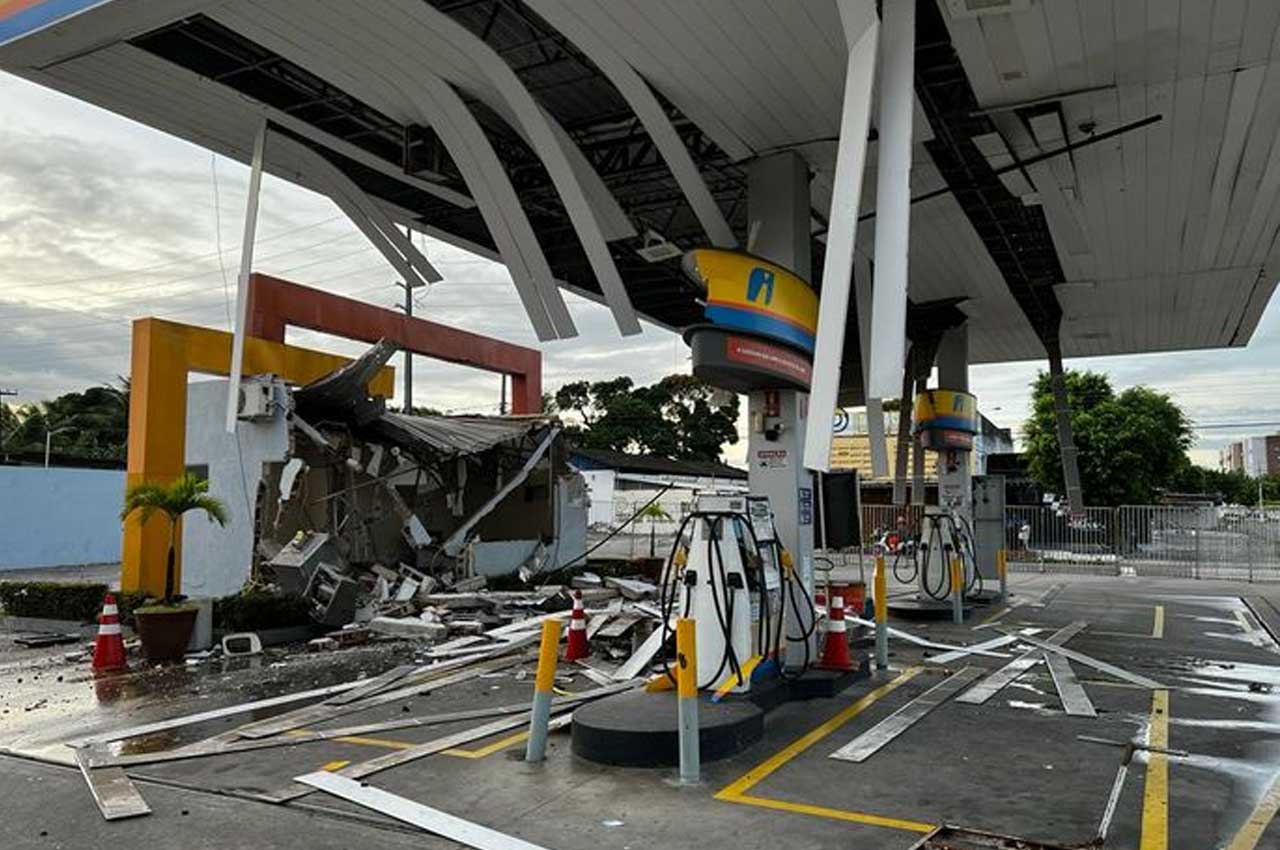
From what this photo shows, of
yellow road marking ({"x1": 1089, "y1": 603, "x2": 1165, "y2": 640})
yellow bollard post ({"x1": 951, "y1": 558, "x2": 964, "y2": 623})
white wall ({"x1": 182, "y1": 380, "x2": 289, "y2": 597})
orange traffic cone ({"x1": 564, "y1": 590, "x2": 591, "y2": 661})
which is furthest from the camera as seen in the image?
white wall ({"x1": 182, "y1": 380, "x2": 289, "y2": 597})

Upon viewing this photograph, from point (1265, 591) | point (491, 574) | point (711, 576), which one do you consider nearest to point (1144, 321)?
point (1265, 591)

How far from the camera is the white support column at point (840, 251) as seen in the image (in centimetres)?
686

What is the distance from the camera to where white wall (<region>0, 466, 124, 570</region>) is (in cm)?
2822

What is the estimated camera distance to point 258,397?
46.5 feet

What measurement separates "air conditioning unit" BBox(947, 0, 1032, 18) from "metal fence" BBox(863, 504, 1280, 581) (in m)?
17.4

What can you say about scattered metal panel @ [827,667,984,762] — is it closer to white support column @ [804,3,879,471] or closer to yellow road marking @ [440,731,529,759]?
white support column @ [804,3,879,471]

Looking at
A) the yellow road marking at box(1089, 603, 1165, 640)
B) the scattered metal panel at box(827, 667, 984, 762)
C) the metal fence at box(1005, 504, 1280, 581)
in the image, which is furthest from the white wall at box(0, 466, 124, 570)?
the metal fence at box(1005, 504, 1280, 581)

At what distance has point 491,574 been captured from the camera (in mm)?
17719

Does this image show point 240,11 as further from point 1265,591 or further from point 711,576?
point 1265,591

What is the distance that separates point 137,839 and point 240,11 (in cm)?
622

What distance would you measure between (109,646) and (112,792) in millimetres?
5452

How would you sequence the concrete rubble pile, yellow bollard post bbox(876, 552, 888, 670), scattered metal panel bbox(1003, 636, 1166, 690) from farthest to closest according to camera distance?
the concrete rubble pile, yellow bollard post bbox(876, 552, 888, 670), scattered metal panel bbox(1003, 636, 1166, 690)

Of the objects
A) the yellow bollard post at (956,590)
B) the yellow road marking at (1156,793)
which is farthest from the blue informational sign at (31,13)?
the yellow bollard post at (956,590)

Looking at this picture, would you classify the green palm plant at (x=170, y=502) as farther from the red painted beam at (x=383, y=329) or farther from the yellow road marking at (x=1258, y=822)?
the yellow road marking at (x=1258, y=822)
